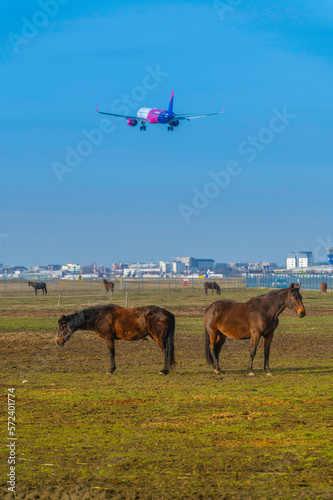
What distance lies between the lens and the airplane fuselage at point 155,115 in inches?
2562

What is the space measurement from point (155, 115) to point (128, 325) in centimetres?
5387

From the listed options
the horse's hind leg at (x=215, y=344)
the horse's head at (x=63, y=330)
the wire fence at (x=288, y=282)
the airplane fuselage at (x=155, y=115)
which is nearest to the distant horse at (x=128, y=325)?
the horse's head at (x=63, y=330)

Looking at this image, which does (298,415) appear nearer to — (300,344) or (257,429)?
(257,429)

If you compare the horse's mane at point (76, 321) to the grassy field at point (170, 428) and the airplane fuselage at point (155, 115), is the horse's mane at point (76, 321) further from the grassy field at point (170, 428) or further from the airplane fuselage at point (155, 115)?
the airplane fuselage at point (155, 115)

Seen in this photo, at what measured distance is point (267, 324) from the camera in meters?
14.1

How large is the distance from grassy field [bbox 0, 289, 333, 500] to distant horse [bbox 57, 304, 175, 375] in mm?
766

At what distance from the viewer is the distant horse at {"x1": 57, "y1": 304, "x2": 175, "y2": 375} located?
14125mm

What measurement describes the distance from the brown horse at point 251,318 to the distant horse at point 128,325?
1018 mm

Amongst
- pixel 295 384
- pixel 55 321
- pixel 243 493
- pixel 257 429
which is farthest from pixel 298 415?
pixel 55 321

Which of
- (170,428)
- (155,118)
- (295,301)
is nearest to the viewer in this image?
(170,428)

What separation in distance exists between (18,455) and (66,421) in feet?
6.57

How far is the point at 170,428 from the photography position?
934 cm

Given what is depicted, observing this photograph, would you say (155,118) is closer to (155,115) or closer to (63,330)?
(155,115)

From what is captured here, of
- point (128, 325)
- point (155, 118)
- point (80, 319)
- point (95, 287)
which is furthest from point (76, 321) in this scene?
point (95, 287)
